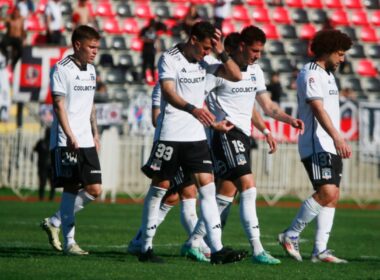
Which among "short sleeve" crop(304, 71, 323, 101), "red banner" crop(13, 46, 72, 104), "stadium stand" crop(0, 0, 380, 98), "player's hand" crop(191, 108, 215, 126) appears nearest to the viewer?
"player's hand" crop(191, 108, 215, 126)

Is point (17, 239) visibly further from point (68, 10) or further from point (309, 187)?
point (68, 10)

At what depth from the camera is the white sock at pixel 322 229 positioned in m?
12.0

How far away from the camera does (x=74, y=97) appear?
12.1m

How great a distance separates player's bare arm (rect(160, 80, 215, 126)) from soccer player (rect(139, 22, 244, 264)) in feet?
0.12

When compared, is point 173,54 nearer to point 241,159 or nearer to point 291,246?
point 241,159

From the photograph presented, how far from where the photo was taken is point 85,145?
1217 centimetres

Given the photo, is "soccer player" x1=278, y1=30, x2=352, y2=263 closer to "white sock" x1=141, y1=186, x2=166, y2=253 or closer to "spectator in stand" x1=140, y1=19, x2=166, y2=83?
"white sock" x1=141, y1=186, x2=166, y2=253

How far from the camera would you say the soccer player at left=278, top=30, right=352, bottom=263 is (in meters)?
12.0

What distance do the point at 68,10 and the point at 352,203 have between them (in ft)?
35.4

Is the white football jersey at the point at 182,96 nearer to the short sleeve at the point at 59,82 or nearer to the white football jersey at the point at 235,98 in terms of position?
the white football jersey at the point at 235,98

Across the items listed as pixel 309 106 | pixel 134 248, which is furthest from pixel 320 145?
pixel 134 248

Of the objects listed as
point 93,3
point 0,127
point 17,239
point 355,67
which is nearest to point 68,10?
point 93,3

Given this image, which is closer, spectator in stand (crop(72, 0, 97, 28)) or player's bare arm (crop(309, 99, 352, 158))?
player's bare arm (crop(309, 99, 352, 158))

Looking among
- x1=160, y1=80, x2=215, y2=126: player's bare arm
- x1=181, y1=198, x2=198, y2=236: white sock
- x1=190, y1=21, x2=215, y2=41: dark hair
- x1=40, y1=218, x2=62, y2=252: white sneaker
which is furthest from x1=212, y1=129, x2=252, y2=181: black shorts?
x1=40, y1=218, x2=62, y2=252: white sneaker
